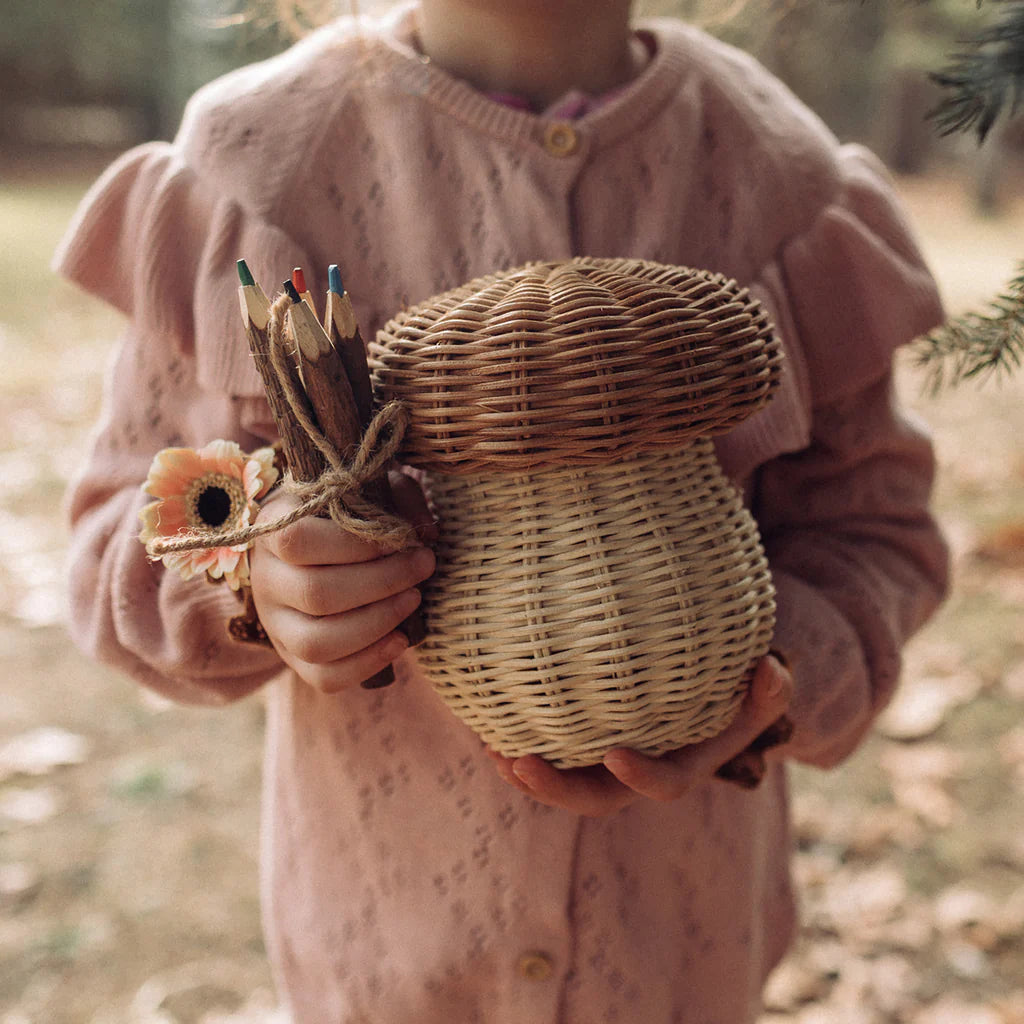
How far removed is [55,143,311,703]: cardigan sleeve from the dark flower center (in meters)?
0.21

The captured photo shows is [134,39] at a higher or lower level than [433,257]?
lower

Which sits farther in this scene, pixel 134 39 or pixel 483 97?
pixel 134 39

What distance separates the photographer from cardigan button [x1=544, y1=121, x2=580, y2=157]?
977 mm

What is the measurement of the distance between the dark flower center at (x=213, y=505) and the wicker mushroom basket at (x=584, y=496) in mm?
146

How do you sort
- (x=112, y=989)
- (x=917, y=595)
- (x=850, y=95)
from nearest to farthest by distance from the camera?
(x=917, y=595) < (x=112, y=989) < (x=850, y=95)

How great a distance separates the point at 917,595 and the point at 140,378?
35.8 inches

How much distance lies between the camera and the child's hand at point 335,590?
0.70 meters

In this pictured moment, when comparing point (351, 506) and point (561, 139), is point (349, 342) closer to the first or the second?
point (351, 506)

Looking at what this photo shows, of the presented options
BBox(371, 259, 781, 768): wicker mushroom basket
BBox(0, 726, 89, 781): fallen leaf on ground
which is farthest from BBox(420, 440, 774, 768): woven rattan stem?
BBox(0, 726, 89, 781): fallen leaf on ground

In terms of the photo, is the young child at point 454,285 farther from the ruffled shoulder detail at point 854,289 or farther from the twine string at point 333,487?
the twine string at point 333,487

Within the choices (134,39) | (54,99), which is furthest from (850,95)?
(54,99)

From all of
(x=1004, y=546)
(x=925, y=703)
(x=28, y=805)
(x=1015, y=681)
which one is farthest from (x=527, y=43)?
(x=1004, y=546)

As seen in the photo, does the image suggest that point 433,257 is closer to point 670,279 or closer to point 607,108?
point 607,108

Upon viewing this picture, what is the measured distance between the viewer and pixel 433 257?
97cm
